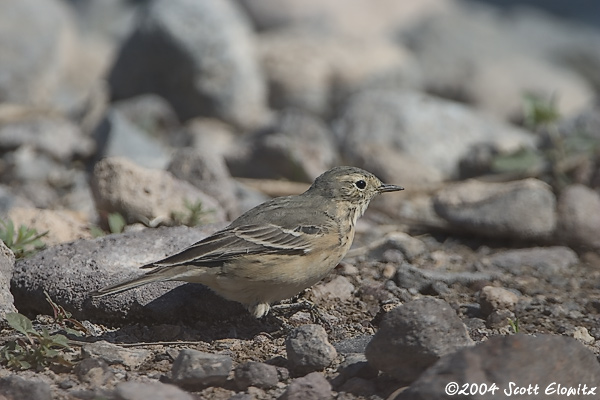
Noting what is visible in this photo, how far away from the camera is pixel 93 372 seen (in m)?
4.52

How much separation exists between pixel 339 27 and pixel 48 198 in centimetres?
1117

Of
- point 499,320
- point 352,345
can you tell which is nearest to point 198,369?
point 352,345

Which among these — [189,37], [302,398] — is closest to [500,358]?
[302,398]

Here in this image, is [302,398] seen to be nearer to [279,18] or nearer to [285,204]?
[285,204]

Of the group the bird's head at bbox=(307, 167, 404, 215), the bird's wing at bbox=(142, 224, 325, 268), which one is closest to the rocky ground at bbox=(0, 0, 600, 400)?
the bird's wing at bbox=(142, 224, 325, 268)

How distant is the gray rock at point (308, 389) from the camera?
4.23m

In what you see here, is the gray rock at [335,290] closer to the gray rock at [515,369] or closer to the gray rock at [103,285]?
the gray rock at [103,285]

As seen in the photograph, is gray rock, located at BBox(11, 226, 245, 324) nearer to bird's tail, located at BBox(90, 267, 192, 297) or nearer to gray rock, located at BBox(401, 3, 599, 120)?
bird's tail, located at BBox(90, 267, 192, 297)

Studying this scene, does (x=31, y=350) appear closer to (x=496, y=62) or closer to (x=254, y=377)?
(x=254, y=377)

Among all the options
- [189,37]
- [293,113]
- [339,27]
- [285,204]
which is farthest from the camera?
[339,27]

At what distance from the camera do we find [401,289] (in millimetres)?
6133

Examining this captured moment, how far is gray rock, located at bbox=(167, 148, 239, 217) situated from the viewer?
7547 mm

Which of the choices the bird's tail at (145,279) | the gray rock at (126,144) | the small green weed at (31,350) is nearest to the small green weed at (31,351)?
the small green weed at (31,350)

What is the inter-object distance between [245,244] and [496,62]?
1150cm
